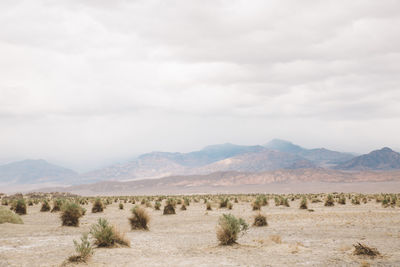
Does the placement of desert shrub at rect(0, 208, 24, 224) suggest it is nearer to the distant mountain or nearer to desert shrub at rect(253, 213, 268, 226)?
desert shrub at rect(253, 213, 268, 226)

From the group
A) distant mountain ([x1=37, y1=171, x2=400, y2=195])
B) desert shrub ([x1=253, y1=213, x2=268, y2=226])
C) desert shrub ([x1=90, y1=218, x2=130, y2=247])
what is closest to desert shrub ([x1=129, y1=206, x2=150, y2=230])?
desert shrub ([x1=90, y1=218, x2=130, y2=247])

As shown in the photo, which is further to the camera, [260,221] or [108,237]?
[260,221]

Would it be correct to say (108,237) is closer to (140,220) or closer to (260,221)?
(140,220)

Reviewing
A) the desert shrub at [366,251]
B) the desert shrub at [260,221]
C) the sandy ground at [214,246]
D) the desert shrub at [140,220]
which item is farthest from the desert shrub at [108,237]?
the desert shrub at [260,221]

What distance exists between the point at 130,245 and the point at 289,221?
12.5 metres

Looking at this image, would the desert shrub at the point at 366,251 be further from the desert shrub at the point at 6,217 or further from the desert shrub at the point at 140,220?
the desert shrub at the point at 6,217

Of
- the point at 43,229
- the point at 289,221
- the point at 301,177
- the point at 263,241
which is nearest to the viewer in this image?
the point at 263,241

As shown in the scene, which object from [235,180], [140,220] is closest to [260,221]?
[140,220]

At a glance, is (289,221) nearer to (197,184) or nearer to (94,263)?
(94,263)

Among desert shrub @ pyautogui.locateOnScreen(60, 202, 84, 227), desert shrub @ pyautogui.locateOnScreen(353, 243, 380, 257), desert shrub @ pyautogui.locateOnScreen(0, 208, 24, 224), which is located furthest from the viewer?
desert shrub @ pyautogui.locateOnScreen(60, 202, 84, 227)

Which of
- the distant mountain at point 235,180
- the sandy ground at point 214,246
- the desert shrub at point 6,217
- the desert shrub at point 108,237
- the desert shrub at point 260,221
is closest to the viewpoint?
the sandy ground at point 214,246

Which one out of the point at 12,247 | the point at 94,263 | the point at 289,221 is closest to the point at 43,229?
the point at 12,247

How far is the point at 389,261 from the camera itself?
1159cm

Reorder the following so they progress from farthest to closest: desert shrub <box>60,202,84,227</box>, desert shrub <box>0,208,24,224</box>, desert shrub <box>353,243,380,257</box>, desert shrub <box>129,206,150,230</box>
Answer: desert shrub <box>60,202,84,227</box>, desert shrub <box>0,208,24,224</box>, desert shrub <box>129,206,150,230</box>, desert shrub <box>353,243,380,257</box>
